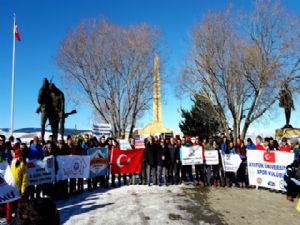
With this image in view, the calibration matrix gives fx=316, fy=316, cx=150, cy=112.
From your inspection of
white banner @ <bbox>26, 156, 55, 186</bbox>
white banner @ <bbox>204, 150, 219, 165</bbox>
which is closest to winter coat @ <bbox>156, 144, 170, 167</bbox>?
white banner @ <bbox>204, 150, 219, 165</bbox>

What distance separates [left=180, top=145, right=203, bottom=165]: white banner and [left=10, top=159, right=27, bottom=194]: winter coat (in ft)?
20.0

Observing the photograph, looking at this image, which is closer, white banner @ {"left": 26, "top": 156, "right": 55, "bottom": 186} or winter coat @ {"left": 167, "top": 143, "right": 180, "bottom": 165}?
white banner @ {"left": 26, "top": 156, "right": 55, "bottom": 186}

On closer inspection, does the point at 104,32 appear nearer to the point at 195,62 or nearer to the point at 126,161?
the point at 195,62

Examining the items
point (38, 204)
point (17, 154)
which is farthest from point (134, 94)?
point (38, 204)

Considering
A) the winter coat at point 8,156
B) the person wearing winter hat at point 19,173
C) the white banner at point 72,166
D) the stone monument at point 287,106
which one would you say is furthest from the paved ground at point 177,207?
the stone monument at point 287,106

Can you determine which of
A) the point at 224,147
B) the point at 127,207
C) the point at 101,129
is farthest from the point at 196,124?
the point at 127,207

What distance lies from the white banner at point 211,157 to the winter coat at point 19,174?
6.61 m

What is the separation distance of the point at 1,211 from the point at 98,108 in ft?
55.9

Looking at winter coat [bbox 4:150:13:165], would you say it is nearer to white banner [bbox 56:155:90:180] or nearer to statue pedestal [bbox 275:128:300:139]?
white banner [bbox 56:155:90:180]

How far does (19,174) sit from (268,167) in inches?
305

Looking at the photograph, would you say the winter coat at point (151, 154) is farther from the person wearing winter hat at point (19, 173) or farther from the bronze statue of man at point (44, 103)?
the bronze statue of man at point (44, 103)

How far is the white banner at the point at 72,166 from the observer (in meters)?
9.59

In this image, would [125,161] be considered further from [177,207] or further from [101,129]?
[101,129]

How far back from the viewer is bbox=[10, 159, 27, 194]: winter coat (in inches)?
278
